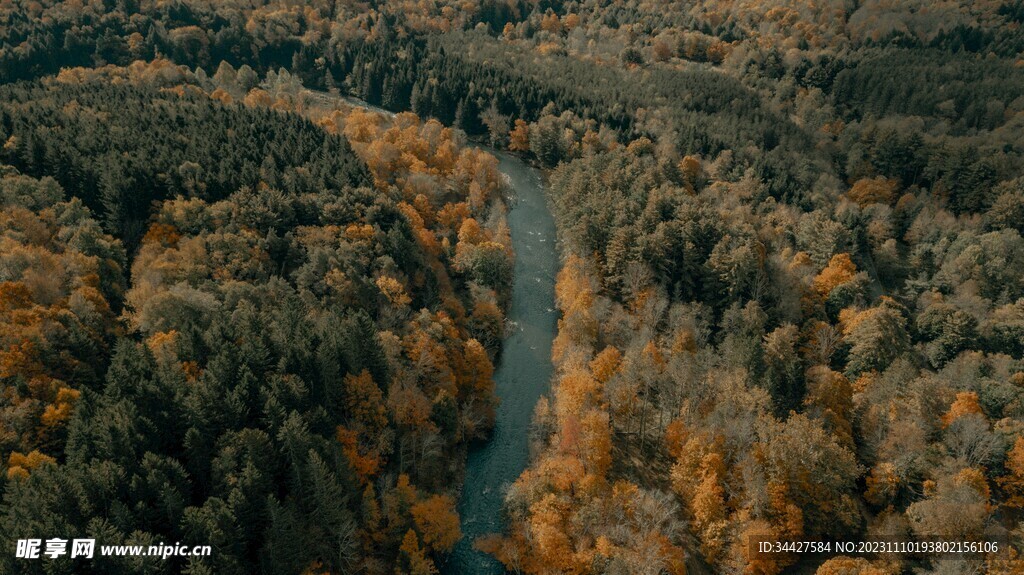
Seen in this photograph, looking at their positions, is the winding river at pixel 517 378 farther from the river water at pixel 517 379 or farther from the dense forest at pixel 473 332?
the dense forest at pixel 473 332

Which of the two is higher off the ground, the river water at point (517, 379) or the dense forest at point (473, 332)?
the dense forest at point (473, 332)

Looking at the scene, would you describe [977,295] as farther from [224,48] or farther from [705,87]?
[224,48]

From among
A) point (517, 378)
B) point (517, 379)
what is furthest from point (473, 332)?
point (517, 379)

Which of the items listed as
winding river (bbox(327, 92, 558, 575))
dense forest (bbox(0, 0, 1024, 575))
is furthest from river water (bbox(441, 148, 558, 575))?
dense forest (bbox(0, 0, 1024, 575))

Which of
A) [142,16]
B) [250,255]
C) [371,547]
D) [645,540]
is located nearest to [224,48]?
[142,16]

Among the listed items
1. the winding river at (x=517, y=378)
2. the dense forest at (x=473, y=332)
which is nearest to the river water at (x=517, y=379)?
the winding river at (x=517, y=378)

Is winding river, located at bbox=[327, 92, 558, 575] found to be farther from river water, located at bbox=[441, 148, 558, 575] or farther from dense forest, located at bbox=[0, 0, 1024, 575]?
dense forest, located at bbox=[0, 0, 1024, 575]
